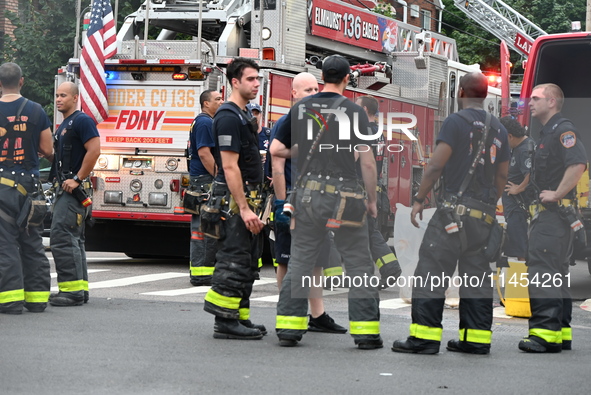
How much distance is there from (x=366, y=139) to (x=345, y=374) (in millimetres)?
1634

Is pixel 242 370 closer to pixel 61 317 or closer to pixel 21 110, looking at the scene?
pixel 61 317

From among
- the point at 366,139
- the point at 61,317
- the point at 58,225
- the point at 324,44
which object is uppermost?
the point at 324,44

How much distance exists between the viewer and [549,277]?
24.0 feet

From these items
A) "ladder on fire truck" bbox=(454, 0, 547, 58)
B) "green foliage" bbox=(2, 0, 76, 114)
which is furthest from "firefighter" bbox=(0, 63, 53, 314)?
"ladder on fire truck" bbox=(454, 0, 547, 58)

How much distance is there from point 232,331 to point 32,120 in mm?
2609

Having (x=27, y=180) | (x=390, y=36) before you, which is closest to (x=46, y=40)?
(x=390, y=36)

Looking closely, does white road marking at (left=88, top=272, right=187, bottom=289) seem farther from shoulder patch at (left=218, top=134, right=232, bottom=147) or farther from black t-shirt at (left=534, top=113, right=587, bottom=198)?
black t-shirt at (left=534, top=113, right=587, bottom=198)

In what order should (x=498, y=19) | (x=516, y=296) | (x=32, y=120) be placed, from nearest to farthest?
(x=32, y=120), (x=516, y=296), (x=498, y=19)

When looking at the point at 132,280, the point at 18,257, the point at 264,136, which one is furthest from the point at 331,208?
the point at 132,280

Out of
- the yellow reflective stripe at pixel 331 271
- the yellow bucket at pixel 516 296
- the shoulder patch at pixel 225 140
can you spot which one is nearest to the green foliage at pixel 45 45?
the yellow bucket at pixel 516 296

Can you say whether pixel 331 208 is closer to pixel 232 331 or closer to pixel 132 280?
pixel 232 331

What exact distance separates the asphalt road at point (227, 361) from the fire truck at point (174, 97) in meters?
3.56

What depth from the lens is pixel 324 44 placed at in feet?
46.8

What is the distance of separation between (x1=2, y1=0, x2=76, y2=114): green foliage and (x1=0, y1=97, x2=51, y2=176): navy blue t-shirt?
1784cm
